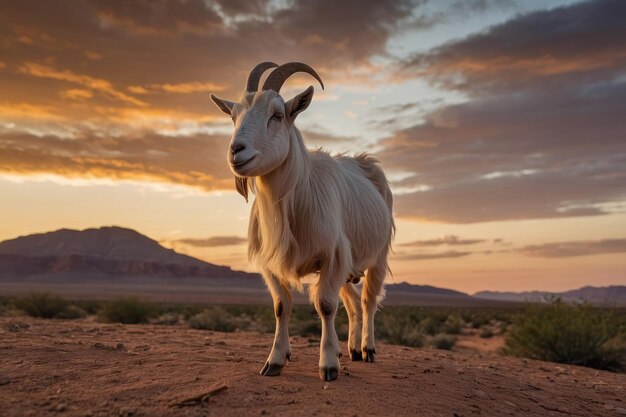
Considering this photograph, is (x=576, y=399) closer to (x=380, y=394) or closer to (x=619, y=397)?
(x=619, y=397)

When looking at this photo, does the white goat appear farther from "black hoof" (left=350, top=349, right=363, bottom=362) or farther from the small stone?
the small stone

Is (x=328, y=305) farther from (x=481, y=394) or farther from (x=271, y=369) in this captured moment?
(x=481, y=394)

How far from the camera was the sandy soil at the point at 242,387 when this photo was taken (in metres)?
5.16

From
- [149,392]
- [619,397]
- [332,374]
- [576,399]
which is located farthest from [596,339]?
[149,392]

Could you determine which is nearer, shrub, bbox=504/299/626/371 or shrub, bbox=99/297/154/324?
shrub, bbox=504/299/626/371

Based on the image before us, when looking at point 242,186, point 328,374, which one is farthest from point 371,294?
point 242,186

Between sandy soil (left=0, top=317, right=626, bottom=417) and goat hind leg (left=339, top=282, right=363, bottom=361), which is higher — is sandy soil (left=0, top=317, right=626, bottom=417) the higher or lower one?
the lower one

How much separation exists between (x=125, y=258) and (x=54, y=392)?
19339 centimetres

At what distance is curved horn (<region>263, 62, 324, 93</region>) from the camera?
Answer: 662 cm

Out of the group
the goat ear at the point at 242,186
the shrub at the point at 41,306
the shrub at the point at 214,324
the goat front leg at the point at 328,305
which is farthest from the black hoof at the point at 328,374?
the shrub at the point at 41,306

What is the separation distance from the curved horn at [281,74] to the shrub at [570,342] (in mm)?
10921

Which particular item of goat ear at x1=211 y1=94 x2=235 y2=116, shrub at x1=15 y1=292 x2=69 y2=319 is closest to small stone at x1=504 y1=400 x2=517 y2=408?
goat ear at x1=211 y1=94 x2=235 y2=116

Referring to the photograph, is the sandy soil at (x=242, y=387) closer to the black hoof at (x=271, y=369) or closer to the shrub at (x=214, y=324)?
the black hoof at (x=271, y=369)

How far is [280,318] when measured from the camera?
7016 mm
